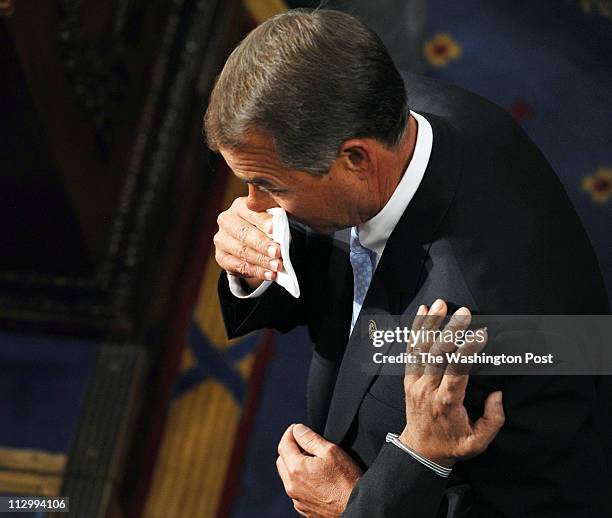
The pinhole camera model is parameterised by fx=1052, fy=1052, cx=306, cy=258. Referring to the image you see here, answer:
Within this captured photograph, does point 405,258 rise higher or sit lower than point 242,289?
higher

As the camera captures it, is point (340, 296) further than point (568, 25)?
No

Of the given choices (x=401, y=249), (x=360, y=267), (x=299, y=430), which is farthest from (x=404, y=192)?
(x=299, y=430)

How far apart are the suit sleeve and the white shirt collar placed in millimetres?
394

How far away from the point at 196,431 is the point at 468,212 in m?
1.82

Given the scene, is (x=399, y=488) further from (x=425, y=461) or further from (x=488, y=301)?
(x=488, y=301)

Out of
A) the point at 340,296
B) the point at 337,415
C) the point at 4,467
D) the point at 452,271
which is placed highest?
the point at 452,271

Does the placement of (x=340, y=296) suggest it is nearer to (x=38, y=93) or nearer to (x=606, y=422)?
(x=606, y=422)

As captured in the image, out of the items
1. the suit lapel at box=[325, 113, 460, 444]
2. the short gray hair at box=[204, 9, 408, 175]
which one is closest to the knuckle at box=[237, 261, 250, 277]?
the suit lapel at box=[325, 113, 460, 444]

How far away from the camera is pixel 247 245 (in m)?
2.05

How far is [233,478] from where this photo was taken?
3375mm

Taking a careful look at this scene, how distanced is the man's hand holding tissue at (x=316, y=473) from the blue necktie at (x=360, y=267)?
0.27 meters

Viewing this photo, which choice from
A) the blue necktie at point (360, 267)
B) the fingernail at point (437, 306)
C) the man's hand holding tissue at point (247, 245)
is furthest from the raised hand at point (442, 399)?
the man's hand holding tissue at point (247, 245)

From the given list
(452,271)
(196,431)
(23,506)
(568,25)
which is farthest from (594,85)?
(23,506)

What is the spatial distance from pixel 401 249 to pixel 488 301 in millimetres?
190
